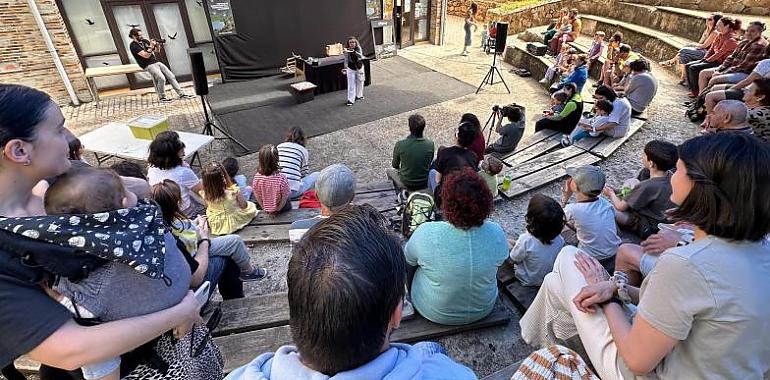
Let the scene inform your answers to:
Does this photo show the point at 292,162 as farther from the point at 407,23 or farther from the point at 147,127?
the point at 407,23

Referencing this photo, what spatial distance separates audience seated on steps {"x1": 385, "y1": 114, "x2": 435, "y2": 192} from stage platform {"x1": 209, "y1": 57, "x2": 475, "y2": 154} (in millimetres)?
3235

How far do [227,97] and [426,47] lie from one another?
286 inches

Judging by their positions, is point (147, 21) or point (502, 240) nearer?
point (502, 240)

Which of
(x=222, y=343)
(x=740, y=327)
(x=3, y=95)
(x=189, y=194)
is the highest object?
(x=3, y=95)

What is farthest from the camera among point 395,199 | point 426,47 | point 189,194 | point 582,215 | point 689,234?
point 426,47

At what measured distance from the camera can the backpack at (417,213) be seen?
9.82 ft

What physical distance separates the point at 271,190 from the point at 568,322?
9.54 feet

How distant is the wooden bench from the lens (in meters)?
8.45

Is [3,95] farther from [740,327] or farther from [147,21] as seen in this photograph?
[147,21]

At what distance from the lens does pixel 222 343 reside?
6.40 feet

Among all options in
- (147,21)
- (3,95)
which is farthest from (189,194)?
(147,21)

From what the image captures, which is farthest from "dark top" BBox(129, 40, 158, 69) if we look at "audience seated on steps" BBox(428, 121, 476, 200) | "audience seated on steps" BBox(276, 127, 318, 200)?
"audience seated on steps" BBox(428, 121, 476, 200)

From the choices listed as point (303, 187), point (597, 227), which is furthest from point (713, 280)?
point (303, 187)

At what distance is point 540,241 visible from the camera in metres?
2.47
